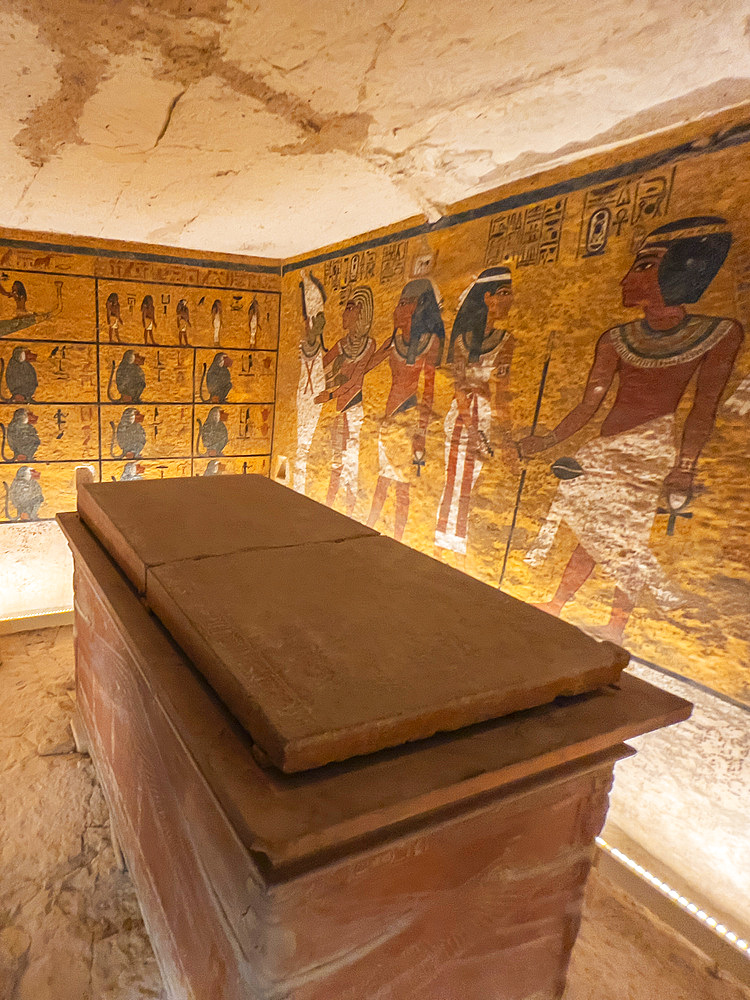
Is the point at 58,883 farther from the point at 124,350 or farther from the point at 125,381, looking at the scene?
the point at 124,350

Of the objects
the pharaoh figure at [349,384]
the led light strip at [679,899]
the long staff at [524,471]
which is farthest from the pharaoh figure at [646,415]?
the pharaoh figure at [349,384]

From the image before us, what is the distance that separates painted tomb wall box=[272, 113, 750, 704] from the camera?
1.98 m

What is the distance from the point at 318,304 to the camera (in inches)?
166

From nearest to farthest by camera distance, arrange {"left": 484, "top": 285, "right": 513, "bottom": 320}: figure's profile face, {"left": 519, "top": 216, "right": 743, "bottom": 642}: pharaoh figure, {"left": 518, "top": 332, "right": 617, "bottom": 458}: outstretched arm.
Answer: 1. {"left": 519, "top": 216, "right": 743, "bottom": 642}: pharaoh figure
2. {"left": 518, "top": 332, "right": 617, "bottom": 458}: outstretched arm
3. {"left": 484, "top": 285, "right": 513, "bottom": 320}: figure's profile face

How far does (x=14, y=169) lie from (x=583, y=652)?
3283 mm

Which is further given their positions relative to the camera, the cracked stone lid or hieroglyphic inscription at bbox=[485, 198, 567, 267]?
hieroglyphic inscription at bbox=[485, 198, 567, 267]

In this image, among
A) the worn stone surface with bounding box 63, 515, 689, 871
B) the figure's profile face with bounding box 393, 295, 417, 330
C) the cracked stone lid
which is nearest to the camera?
the worn stone surface with bounding box 63, 515, 689, 871

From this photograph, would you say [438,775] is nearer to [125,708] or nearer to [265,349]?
[125,708]

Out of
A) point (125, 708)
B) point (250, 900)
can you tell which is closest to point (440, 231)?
point (125, 708)

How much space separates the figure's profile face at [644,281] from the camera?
2.13m

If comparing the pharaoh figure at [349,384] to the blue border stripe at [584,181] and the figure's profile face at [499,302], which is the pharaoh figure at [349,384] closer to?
the blue border stripe at [584,181]

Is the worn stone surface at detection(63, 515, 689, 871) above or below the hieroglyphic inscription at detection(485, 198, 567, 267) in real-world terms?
below

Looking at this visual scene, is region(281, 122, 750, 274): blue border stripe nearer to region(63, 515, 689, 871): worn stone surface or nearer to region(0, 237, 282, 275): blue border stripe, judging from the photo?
region(0, 237, 282, 275): blue border stripe

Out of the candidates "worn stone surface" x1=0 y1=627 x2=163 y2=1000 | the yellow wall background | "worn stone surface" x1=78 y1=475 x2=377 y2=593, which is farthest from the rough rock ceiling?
"worn stone surface" x1=0 y1=627 x2=163 y2=1000
